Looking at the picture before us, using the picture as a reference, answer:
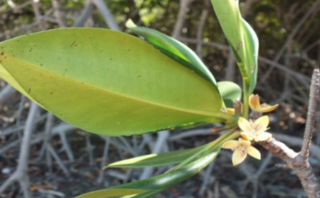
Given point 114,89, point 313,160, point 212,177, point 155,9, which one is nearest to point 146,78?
point 114,89

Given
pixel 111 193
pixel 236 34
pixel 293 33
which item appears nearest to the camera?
pixel 111 193

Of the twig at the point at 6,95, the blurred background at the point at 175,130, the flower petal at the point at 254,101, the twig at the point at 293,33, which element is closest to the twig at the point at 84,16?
the blurred background at the point at 175,130

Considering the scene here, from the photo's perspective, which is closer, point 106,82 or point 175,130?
point 106,82

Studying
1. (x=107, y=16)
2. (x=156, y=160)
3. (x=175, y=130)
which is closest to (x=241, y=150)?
(x=156, y=160)

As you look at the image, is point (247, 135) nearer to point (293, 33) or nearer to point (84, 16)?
point (84, 16)

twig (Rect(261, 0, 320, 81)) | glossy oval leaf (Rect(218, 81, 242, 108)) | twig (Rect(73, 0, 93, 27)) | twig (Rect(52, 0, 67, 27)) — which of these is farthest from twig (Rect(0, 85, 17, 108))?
twig (Rect(261, 0, 320, 81))

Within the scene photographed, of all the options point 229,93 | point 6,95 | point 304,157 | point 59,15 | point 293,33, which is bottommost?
point 304,157
